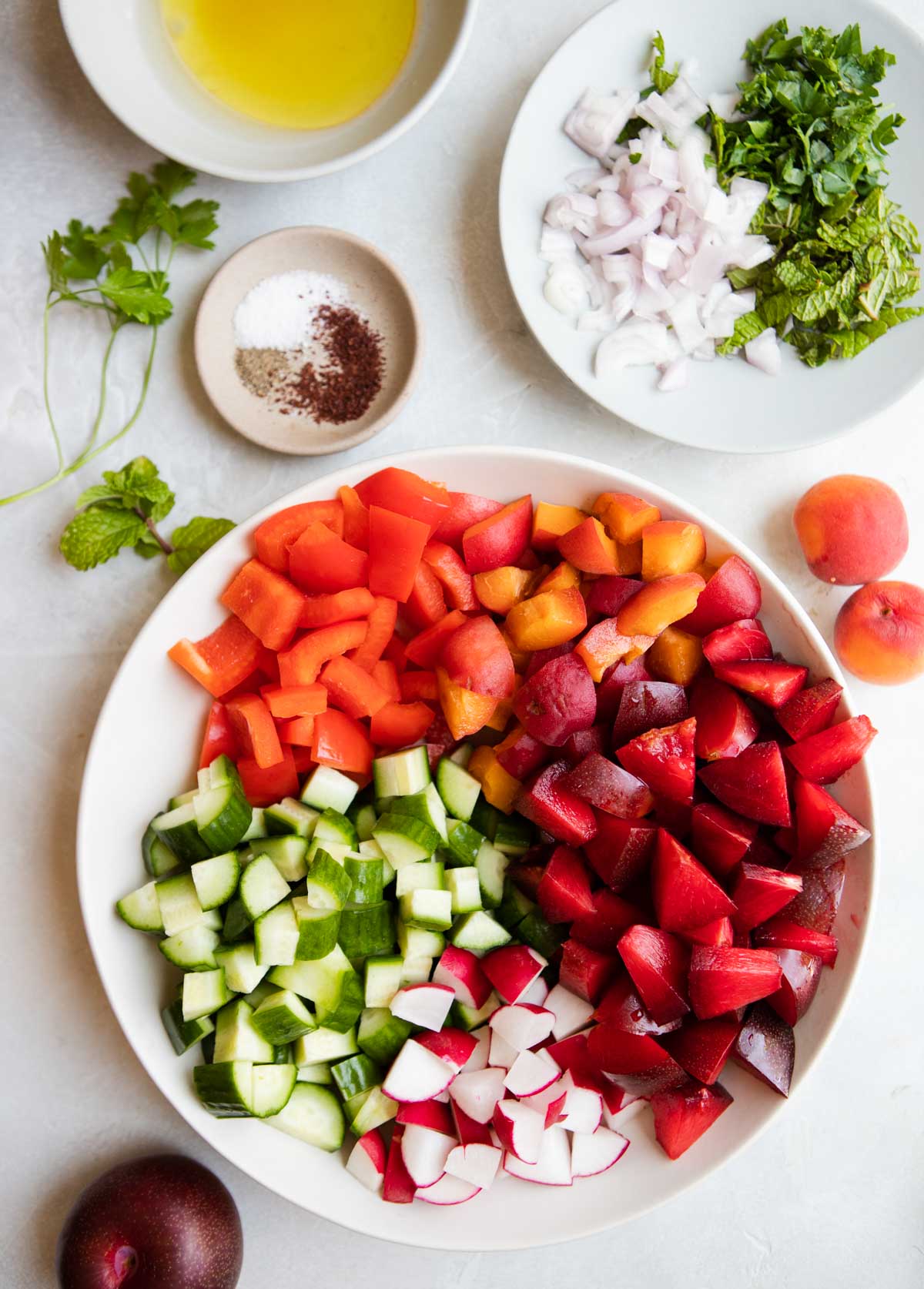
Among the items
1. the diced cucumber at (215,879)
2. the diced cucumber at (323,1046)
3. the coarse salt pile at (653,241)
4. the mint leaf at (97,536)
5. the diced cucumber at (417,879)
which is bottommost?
the diced cucumber at (323,1046)

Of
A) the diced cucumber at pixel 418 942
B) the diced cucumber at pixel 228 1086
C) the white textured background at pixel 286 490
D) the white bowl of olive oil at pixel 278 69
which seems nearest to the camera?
the diced cucumber at pixel 228 1086

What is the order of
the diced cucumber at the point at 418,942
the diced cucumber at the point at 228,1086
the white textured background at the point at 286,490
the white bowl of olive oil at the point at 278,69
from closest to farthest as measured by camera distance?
1. the diced cucumber at the point at 228,1086
2. the diced cucumber at the point at 418,942
3. the white bowl of olive oil at the point at 278,69
4. the white textured background at the point at 286,490

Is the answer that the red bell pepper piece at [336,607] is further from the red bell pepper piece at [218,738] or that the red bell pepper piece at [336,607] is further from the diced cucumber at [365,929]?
the diced cucumber at [365,929]

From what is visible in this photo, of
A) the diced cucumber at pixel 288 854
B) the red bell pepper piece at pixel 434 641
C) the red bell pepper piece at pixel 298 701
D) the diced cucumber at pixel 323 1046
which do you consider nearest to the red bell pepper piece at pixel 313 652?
the red bell pepper piece at pixel 298 701

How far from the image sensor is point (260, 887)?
1531mm

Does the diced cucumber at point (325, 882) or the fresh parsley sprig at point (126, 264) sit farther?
the fresh parsley sprig at point (126, 264)

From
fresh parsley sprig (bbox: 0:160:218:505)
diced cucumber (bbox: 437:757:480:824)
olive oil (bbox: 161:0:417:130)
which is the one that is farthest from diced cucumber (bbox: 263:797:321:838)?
olive oil (bbox: 161:0:417:130)

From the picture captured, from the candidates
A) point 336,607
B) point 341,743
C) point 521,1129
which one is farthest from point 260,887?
point 521,1129

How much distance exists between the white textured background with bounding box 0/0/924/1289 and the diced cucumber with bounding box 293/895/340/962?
567 mm

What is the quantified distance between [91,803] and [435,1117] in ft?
2.60

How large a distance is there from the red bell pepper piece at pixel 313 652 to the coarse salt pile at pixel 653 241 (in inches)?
27.5

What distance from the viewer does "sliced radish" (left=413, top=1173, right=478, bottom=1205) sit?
1579 mm

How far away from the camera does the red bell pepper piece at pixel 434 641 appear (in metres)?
1.64

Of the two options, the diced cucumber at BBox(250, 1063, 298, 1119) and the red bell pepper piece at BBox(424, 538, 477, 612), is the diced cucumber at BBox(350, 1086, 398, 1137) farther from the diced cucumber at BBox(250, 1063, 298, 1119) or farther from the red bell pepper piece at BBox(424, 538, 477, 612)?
the red bell pepper piece at BBox(424, 538, 477, 612)
